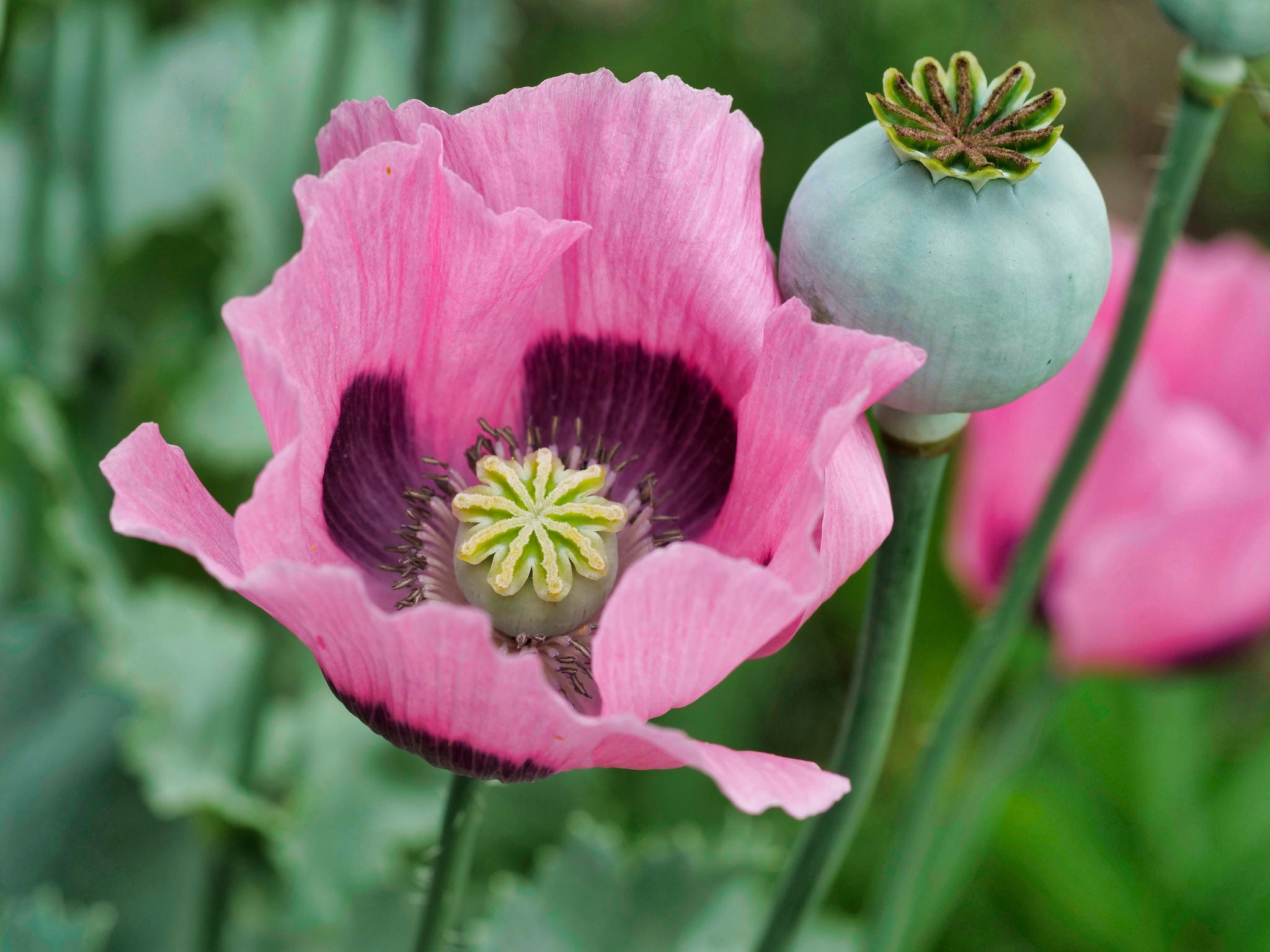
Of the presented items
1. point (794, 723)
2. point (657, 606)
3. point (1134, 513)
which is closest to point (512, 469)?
point (657, 606)

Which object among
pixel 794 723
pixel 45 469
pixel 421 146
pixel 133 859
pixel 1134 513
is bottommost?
pixel 794 723

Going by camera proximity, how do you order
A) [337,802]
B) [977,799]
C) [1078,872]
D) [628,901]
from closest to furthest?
[628,901] < [977,799] < [337,802] < [1078,872]

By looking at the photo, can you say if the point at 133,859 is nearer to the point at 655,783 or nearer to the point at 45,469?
the point at 45,469

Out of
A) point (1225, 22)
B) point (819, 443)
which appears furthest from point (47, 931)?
point (1225, 22)

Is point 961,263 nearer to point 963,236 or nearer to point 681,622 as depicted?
point 963,236

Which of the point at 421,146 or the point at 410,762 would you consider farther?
the point at 410,762

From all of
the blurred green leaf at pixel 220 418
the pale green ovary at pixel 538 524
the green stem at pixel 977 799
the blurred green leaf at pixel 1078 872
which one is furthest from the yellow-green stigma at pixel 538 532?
the blurred green leaf at pixel 1078 872
